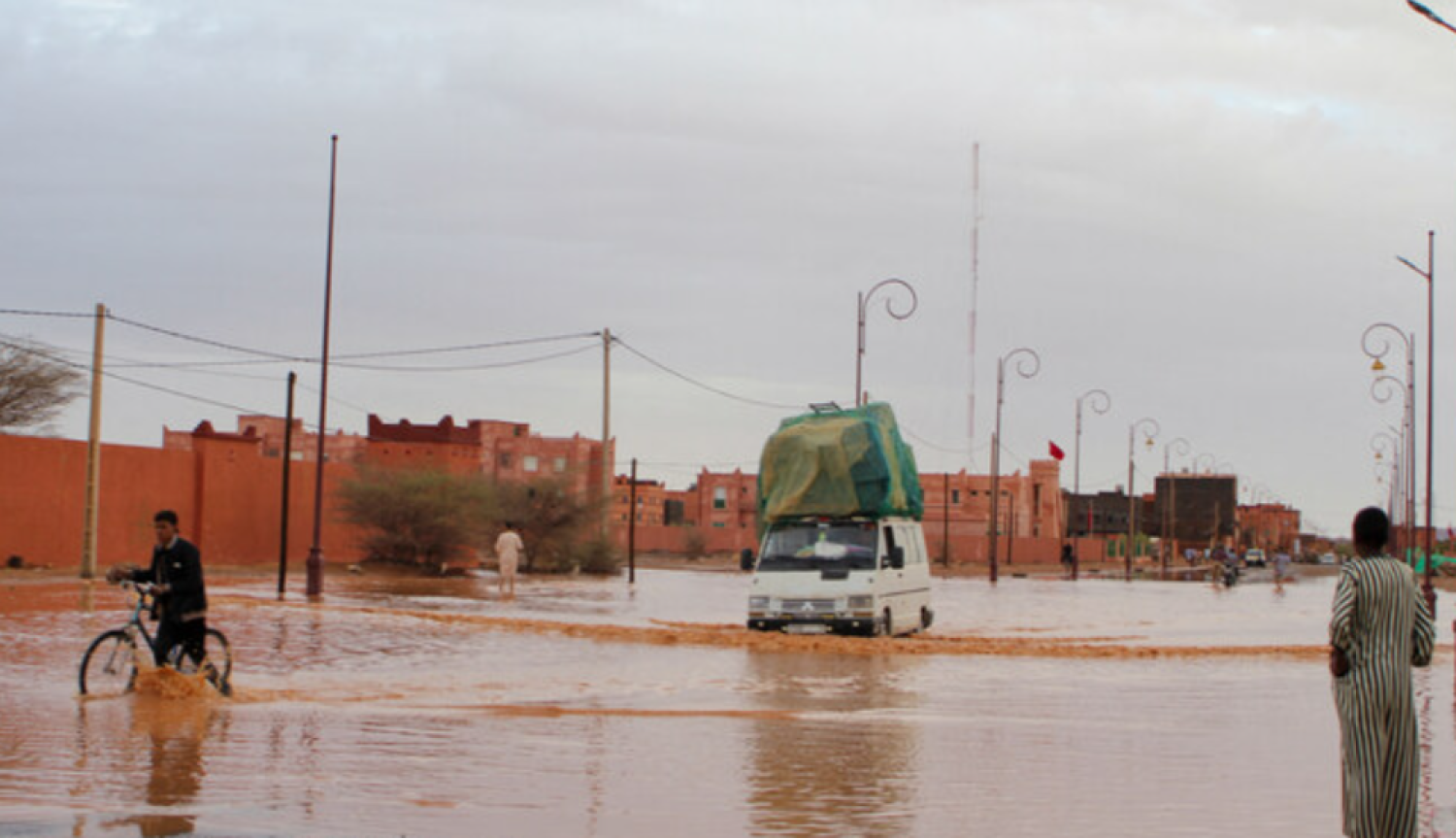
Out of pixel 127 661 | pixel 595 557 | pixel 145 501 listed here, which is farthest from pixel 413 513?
pixel 127 661

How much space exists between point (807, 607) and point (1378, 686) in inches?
699

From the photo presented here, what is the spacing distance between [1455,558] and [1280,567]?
73.8m

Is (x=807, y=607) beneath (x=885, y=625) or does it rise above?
above

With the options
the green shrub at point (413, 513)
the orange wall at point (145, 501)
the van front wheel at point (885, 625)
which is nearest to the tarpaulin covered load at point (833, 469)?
the van front wheel at point (885, 625)

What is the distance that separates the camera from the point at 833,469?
89.3 feet

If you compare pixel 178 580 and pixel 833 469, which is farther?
pixel 833 469

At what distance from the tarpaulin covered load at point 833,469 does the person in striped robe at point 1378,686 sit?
18442 mm

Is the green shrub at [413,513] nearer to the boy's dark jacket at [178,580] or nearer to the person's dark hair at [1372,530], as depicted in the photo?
the boy's dark jacket at [178,580]

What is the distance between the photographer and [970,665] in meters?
23.2

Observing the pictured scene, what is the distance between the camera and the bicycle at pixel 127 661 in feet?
50.8

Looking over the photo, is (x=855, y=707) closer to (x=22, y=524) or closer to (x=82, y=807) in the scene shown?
(x=82, y=807)

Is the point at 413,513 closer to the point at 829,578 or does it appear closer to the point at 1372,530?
the point at 829,578

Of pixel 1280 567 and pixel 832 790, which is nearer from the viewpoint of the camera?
pixel 832 790

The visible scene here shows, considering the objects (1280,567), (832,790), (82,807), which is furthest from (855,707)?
(1280,567)
